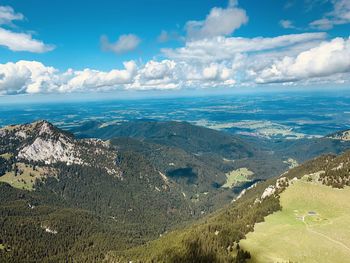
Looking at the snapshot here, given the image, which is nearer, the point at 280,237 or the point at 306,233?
the point at 280,237

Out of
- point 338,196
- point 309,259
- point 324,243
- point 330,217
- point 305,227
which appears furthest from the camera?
point 338,196

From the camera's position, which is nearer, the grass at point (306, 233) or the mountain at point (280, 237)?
the grass at point (306, 233)

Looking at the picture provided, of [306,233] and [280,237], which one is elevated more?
[306,233]

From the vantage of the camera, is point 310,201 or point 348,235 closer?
point 348,235

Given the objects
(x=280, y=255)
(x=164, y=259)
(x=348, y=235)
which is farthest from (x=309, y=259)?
(x=164, y=259)

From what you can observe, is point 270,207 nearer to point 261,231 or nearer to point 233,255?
point 261,231

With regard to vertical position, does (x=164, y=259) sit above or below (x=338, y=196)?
below

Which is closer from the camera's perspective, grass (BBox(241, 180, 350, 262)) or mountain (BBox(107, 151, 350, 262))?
grass (BBox(241, 180, 350, 262))

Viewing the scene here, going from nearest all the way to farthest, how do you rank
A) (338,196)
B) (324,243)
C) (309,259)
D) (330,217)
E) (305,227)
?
(309,259) → (324,243) → (305,227) → (330,217) → (338,196)
